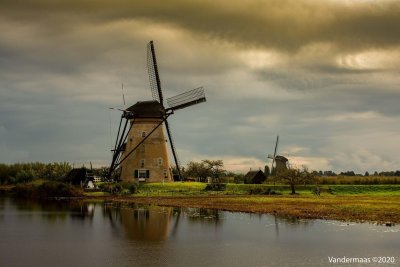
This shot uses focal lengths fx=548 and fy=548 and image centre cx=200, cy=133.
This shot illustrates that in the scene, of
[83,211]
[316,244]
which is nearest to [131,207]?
[83,211]

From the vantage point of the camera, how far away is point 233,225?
4022 centimetres

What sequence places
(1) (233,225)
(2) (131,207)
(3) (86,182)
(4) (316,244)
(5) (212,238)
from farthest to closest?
(3) (86,182) < (2) (131,207) < (1) (233,225) < (5) (212,238) < (4) (316,244)

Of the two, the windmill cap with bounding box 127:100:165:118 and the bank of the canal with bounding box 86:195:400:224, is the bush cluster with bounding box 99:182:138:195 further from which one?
the bank of the canal with bounding box 86:195:400:224

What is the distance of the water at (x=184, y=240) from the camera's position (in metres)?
26.6

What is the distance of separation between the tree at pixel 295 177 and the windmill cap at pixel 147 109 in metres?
20.2

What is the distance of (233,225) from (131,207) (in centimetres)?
1796

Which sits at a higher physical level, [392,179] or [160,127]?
[160,127]

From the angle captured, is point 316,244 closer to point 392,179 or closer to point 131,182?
point 131,182

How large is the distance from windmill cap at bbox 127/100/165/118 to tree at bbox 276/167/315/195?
2025 cm

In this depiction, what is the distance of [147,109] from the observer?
82375 mm

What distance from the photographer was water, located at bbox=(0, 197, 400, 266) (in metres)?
26.6

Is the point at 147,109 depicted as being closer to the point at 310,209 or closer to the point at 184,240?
the point at 310,209

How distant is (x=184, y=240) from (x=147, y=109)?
2021 inches

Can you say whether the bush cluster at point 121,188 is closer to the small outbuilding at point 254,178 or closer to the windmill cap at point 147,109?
the windmill cap at point 147,109
